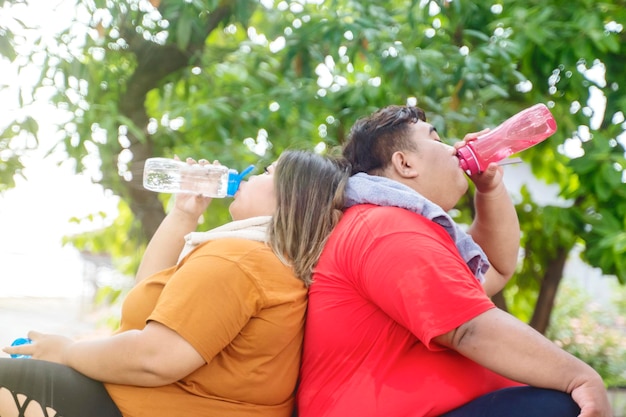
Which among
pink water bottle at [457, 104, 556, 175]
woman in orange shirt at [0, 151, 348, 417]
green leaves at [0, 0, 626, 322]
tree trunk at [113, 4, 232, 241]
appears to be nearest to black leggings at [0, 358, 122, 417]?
woman in orange shirt at [0, 151, 348, 417]

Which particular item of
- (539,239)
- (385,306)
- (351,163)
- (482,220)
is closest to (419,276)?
(385,306)

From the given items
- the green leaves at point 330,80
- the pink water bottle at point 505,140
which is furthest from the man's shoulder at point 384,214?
the green leaves at point 330,80

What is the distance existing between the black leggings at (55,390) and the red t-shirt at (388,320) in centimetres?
33

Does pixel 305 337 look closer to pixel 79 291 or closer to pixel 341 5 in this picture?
pixel 341 5

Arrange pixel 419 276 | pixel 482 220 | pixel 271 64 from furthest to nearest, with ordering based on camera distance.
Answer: pixel 271 64 < pixel 482 220 < pixel 419 276

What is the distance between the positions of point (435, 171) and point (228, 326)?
1.62 ft

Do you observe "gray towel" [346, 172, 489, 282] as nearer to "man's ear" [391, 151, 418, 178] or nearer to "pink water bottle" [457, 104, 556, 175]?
"man's ear" [391, 151, 418, 178]

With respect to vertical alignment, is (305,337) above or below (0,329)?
above

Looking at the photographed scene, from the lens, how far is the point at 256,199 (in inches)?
59.2

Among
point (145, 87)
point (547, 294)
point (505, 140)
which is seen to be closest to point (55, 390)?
point (505, 140)

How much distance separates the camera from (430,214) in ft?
4.45

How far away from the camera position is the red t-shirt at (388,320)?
122 centimetres

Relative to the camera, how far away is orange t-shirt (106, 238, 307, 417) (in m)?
1.27

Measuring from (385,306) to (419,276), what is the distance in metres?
0.08
